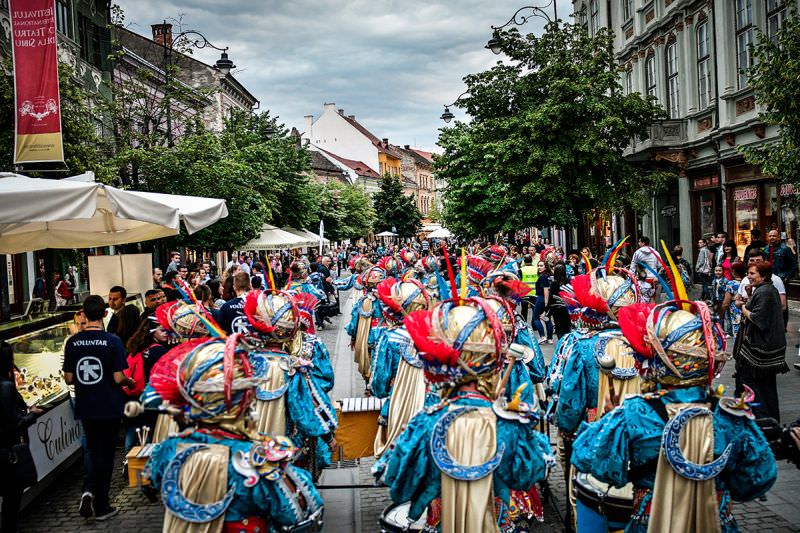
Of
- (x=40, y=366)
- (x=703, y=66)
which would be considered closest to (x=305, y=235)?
(x=703, y=66)

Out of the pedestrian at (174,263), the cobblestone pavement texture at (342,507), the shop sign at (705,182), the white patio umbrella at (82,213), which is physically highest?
the shop sign at (705,182)

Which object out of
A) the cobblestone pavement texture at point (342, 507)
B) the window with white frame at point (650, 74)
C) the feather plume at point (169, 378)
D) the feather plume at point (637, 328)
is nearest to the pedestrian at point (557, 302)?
the cobblestone pavement texture at point (342, 507)

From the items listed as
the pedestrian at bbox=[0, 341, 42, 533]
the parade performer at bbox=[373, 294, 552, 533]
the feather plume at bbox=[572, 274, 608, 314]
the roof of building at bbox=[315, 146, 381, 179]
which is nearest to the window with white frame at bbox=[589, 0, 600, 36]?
the feather plume at bbox=[572, 274, 608, 314]

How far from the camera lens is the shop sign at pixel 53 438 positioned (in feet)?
22.6

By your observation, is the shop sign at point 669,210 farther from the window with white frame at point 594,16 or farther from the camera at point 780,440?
the camera at point 780,440

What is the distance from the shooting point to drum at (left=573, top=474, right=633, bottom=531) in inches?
165

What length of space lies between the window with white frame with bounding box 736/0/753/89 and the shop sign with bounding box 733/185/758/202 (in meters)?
2.67

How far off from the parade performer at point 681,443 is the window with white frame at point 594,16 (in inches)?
1214

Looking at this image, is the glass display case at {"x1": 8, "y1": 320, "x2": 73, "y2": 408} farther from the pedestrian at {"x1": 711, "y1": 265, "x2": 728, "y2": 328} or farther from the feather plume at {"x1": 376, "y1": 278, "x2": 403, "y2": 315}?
the pedestrian at {"x1": 711, "y1": 265, "x2": 728, "y2": 328}

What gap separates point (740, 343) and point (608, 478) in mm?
5074

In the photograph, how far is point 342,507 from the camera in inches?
257

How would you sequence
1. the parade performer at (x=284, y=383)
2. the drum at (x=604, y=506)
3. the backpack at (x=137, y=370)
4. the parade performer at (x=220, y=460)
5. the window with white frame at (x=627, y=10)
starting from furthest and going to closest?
the window with white frame at (x=627, y=10)
the backpack at (x=137, y=370)
the parade performer at (x=284, y=383)
the drum at (x=604, y=506)
the parade performer at (x=220, y=460)

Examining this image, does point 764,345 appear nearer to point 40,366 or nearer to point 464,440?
point 464,440

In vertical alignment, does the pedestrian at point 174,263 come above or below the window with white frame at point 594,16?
below
